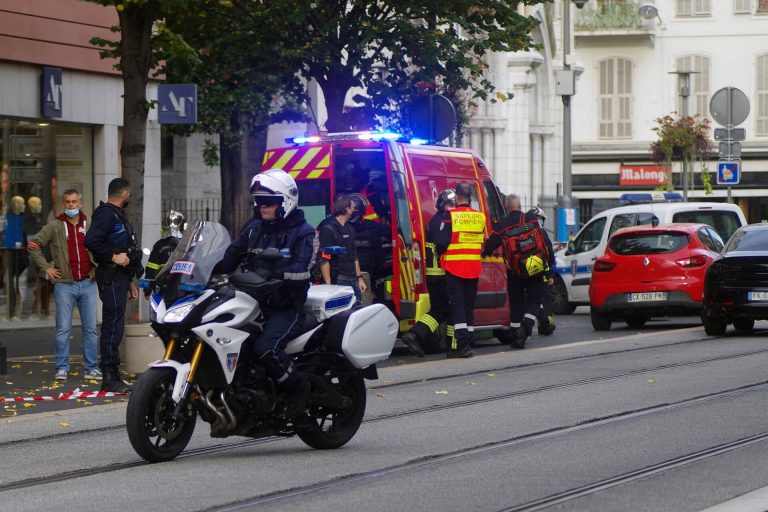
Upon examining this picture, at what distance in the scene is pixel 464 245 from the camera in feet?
55.2

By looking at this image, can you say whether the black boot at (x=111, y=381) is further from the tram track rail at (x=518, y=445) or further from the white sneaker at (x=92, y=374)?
the tram track rail at (x=518, y=445)

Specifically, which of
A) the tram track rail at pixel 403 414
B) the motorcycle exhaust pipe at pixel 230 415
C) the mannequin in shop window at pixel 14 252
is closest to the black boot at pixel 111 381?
the tram track rail at pixel 403 414

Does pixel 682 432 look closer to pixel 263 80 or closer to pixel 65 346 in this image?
pixel 65 346

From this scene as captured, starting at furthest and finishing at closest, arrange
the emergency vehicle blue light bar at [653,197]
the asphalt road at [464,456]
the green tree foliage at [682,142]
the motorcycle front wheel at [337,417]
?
the green tree foliage at [682,142] < the emergency vehicle blue light bar at [653,197] < the motorcycle front wheel at [337,417] < the asphalt road at [464,456]

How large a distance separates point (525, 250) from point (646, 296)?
12.2 feet

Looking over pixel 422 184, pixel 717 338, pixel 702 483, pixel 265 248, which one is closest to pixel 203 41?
pixel 422 184

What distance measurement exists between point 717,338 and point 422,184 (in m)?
4.58

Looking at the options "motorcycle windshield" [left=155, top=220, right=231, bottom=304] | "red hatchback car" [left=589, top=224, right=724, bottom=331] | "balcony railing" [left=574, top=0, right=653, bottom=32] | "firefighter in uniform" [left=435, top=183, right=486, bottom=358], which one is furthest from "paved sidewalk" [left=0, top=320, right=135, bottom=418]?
Result: "balcony railing" [left=574, top=0, right=653, bottom=32]

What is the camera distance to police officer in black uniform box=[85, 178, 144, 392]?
13.7 meters

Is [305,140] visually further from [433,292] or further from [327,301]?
[327,301]

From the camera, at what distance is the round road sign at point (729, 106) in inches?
1179

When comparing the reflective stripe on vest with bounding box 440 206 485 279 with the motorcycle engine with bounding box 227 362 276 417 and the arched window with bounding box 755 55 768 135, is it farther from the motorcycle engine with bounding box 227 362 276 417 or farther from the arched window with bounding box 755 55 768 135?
the arched window with bounding box 755 55 768 135

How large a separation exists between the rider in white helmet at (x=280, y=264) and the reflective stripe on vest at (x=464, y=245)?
7201mm

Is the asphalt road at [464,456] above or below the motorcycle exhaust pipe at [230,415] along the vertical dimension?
below
